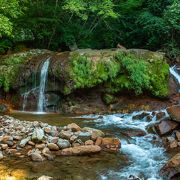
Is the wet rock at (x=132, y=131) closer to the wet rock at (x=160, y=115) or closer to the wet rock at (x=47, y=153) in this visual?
the wet rock at (x=160, y=115)

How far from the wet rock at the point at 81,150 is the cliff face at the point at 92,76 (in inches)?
194

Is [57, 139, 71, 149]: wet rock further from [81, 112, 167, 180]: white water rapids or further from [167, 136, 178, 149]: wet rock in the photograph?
[167, 136, 178, 149]: wet rock

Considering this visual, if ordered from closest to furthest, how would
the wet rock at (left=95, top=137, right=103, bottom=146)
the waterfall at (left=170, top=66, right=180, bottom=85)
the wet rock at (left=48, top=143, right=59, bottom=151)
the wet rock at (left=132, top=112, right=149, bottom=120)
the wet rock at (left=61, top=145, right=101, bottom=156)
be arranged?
1. the wet rock at (left=61, top=145, right=101, bottom=156)
2. the wet rock at (left=48, top=143, right=59, bottom=151)
3. the wet rock at (left=95, top=137, right=103, bottom=146)
4. the wet rock at (left=132, top=112, right=149, bottom=120)
5. the waterfall at (left=170, top=66, right=180, bottom=85)

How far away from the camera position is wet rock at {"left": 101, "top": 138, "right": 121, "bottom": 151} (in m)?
9.28

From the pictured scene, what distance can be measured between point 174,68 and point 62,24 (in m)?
5.95

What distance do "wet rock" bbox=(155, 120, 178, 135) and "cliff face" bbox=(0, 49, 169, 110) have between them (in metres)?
3.61

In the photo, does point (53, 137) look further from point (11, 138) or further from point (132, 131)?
point (132, 131)

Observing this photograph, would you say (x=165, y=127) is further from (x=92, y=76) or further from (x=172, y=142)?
(x=92, y=76)

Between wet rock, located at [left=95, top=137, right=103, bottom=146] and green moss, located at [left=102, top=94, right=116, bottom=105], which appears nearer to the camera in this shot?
wet rock, located at [left=95, top=137, right=103, bottom=146]

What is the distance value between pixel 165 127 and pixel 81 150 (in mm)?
2834

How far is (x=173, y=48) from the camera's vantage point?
18.0 meters

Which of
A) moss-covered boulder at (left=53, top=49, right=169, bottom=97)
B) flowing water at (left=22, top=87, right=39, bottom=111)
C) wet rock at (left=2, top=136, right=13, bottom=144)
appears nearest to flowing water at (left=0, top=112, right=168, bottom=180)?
wet rock at (left=2, top=136, right=13, bottom=144)

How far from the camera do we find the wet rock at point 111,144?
30.4 ft

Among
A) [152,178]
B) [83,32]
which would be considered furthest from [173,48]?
[152,178]
